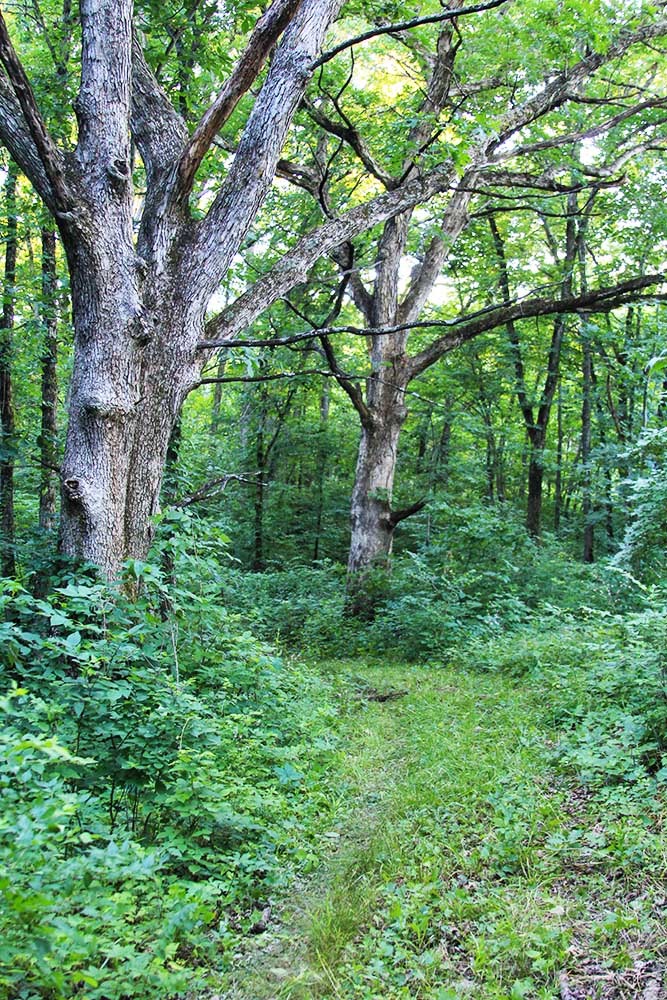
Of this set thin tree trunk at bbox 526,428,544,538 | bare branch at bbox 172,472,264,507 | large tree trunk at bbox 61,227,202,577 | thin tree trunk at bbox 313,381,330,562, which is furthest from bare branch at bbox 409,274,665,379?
large tree trunk at bbox 61,227,202,577

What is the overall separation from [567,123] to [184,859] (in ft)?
41.4

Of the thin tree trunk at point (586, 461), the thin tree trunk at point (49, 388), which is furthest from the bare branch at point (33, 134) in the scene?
the thin tree trunk at point (586, 461)

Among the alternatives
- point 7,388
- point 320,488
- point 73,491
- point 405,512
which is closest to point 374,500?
point 405,512

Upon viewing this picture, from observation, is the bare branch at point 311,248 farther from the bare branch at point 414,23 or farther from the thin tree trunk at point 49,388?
the thin tree trunk at point 49,388

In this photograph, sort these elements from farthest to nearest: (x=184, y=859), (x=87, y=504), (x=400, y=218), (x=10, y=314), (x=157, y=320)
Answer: (x=400, y=218) → (x=10, y=314) → (x=157, y=320) → (x=87, y=504) → (x=184, y=859)

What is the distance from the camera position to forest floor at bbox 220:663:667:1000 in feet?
8.50

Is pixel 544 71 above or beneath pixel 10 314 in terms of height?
above

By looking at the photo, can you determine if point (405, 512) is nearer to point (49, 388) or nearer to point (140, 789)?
point (49, 388)

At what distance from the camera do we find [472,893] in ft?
10.4

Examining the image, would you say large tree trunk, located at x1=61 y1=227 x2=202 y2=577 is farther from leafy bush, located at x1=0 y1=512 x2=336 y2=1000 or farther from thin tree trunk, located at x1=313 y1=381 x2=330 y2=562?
thin tree trunk, located at x1=313 y1=381 x2=330 y2=562

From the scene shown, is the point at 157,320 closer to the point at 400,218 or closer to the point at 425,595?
the point at 425,595

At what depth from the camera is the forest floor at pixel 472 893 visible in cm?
259

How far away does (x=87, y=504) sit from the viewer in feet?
15.6

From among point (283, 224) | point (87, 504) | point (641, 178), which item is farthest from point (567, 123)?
point (87, 504)
